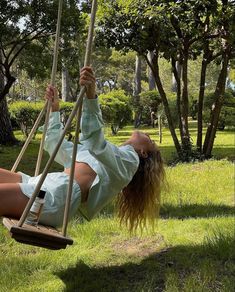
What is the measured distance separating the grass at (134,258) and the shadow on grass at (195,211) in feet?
0.03

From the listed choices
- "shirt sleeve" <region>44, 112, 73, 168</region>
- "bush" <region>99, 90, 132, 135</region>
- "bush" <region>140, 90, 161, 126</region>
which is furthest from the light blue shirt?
"bush" <region>140, 90, 161, 126</region>

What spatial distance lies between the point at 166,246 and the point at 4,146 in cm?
995

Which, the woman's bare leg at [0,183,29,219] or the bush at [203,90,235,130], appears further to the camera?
the bush at [203,90,235,130]

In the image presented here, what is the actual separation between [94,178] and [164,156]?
8.10 m

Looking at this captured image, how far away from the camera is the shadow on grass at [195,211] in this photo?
4.91 meters

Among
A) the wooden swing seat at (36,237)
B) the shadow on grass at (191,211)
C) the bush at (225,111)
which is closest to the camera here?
the wooden swing seat at (36,237)

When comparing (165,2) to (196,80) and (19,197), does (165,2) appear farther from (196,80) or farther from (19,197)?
(196,80)

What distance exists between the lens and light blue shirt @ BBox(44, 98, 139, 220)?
2596 mm

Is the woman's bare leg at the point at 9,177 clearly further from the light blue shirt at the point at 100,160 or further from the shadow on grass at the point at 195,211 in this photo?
the shadow on grass at the point at 195,211

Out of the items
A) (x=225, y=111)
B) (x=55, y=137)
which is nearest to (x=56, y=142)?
(x=55, y=137)

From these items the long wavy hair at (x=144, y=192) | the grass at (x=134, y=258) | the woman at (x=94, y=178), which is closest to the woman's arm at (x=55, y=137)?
the woman at (x=94, y=178)

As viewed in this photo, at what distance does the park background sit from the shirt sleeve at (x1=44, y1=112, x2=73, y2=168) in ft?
2.53

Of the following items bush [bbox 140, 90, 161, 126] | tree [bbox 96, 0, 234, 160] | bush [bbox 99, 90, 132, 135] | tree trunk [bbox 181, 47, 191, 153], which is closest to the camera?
tree [bbox 96, 0, 234, 160]

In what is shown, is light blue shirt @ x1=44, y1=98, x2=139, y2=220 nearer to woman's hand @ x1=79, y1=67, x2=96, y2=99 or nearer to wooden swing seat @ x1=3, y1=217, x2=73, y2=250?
woman's hand @ x1=79, y1=67, x2=96, y2=99
